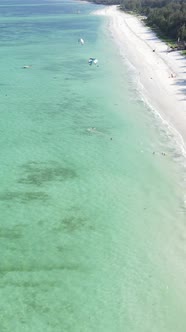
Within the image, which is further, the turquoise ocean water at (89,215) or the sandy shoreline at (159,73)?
the sandy shoreline at (159,73)

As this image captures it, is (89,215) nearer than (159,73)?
Yes

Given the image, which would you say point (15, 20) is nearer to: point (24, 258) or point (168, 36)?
point (168, 36)

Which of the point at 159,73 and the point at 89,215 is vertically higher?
the point at 159,73

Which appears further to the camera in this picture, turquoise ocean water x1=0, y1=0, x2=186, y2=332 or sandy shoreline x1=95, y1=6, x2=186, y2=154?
sandy shoreline x1=95, y1=6, x2=186, y2=154
